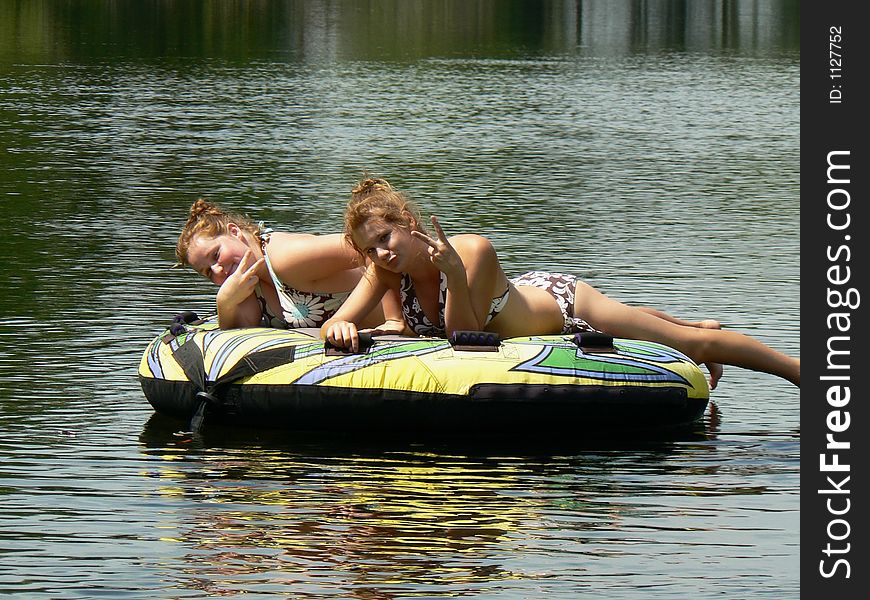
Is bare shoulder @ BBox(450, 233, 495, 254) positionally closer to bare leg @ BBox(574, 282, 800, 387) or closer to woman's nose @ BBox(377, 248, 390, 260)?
woman's nose @ BBox(377, 248, 390, 260)

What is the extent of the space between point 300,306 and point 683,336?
1898mm

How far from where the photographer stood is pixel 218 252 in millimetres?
8758

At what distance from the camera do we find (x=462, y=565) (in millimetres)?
6496

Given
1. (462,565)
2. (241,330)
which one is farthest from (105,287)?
(462,565)

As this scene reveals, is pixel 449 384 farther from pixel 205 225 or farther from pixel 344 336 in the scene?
pixel 205 225

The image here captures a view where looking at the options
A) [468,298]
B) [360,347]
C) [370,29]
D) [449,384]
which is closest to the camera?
[449,384]

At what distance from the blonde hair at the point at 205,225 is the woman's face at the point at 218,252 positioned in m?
0.02

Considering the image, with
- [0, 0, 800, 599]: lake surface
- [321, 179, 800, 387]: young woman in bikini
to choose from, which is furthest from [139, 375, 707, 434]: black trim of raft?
[321, 179, 800, 387]: young woman in bikini

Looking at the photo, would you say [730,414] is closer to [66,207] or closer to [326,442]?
[326,442]

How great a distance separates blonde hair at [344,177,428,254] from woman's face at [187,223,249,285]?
0.67m

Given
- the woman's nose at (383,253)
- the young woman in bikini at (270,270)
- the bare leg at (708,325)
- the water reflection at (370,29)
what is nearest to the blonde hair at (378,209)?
the woman's nose at (383,253)

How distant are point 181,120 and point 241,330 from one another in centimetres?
1832

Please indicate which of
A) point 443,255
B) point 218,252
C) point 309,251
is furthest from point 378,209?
point 218,252

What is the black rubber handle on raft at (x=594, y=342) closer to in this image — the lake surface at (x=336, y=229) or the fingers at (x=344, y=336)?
the lake surface at (x=336, y=229)
